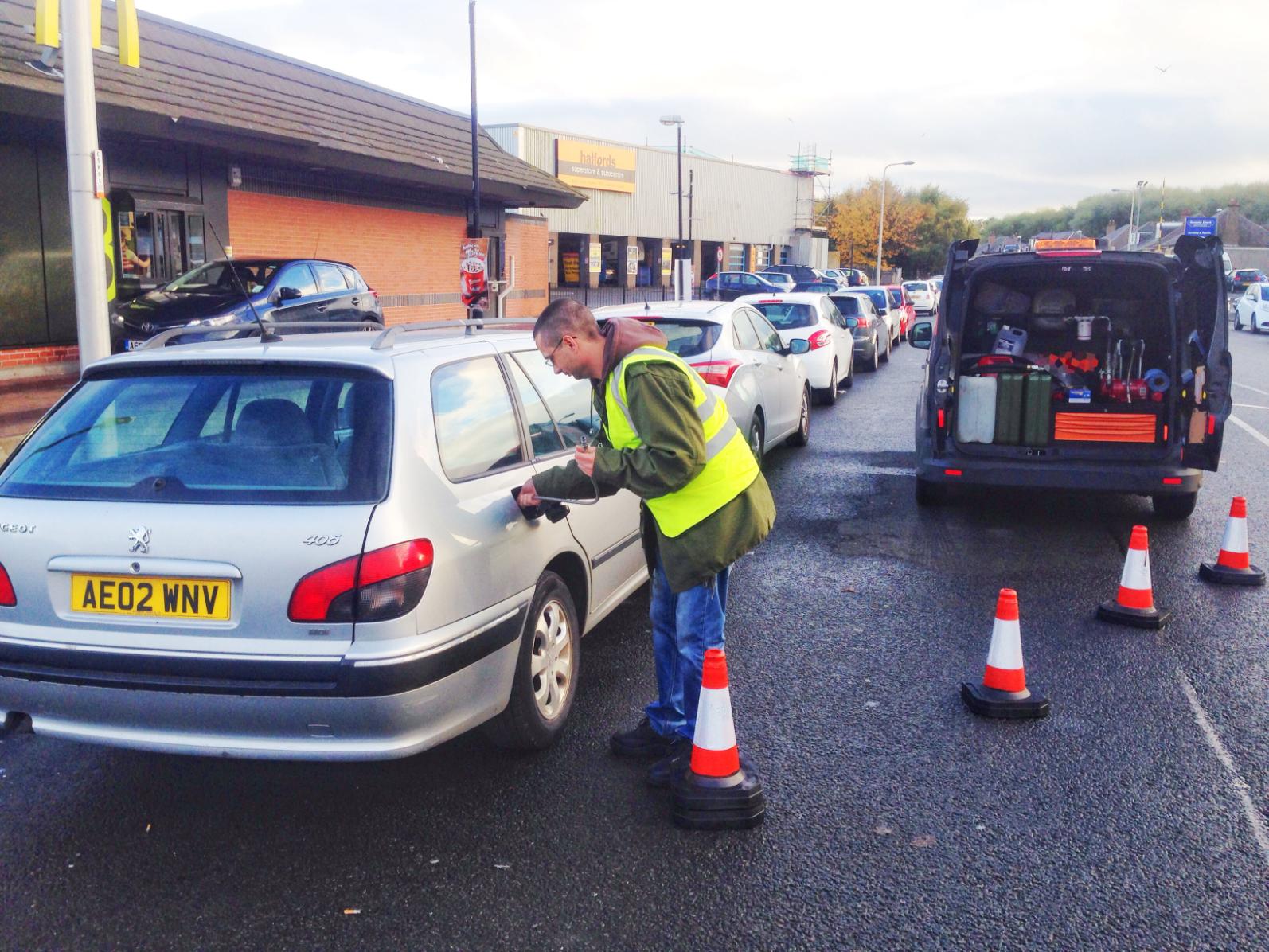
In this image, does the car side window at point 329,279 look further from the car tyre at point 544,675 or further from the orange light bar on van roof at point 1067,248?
the car tyre at point 544,675

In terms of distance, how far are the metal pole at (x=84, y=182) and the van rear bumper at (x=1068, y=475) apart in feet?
20.4

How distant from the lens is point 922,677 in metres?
5.23

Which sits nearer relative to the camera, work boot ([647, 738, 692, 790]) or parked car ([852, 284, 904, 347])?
work boot ([647, 738, 692, 790])

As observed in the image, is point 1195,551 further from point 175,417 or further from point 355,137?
point 355,137

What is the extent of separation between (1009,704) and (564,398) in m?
2.30

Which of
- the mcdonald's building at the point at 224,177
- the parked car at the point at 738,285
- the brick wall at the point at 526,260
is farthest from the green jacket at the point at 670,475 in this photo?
the parked car at the point at 738,285

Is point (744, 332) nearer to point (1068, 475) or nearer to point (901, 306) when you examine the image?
point (1068, 475)

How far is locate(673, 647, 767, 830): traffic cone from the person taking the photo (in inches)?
149

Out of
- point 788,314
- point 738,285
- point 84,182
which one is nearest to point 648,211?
point 738,285

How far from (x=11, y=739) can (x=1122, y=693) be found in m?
4.64

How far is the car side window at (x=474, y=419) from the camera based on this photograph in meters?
3.94

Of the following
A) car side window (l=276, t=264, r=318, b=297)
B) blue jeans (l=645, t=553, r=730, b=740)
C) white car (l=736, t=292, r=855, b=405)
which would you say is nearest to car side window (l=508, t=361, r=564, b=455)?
blue jeans (l=645, t=553, r=730, b=740)

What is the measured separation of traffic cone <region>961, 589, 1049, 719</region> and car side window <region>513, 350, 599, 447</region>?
188 centimetres

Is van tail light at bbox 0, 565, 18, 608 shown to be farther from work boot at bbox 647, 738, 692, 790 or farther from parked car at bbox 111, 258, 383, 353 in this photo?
parked car at bbox 111, 258, 383, 353
